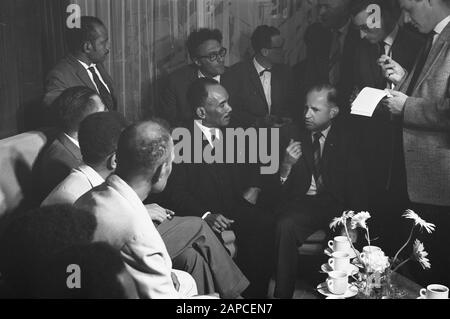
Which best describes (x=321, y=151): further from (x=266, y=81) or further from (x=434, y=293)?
(x=434, y=293)

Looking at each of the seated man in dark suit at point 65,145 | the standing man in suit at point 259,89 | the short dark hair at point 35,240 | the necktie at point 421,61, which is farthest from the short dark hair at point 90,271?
the necktie at point 421,61

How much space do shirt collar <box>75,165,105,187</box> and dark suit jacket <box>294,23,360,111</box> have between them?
1126mm

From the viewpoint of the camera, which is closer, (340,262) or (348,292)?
(348,292)

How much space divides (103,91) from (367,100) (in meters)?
1.32

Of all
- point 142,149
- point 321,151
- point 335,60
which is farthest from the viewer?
point 321,151

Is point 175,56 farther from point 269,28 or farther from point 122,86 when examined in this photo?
point 269,28

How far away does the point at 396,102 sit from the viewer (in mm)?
2654

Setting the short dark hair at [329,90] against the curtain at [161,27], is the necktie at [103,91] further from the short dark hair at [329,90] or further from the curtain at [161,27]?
the short dark hair at [329,90]

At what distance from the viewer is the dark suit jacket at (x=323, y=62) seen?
271 centimetres

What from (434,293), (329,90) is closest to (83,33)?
(329,90)

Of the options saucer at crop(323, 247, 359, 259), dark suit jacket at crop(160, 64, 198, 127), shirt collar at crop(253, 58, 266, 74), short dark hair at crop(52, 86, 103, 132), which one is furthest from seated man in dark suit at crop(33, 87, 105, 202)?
saucer at crop(323, 247, 359, 259)

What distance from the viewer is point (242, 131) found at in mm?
2781

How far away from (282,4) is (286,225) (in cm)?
111

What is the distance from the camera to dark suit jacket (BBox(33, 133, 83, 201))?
251cm
